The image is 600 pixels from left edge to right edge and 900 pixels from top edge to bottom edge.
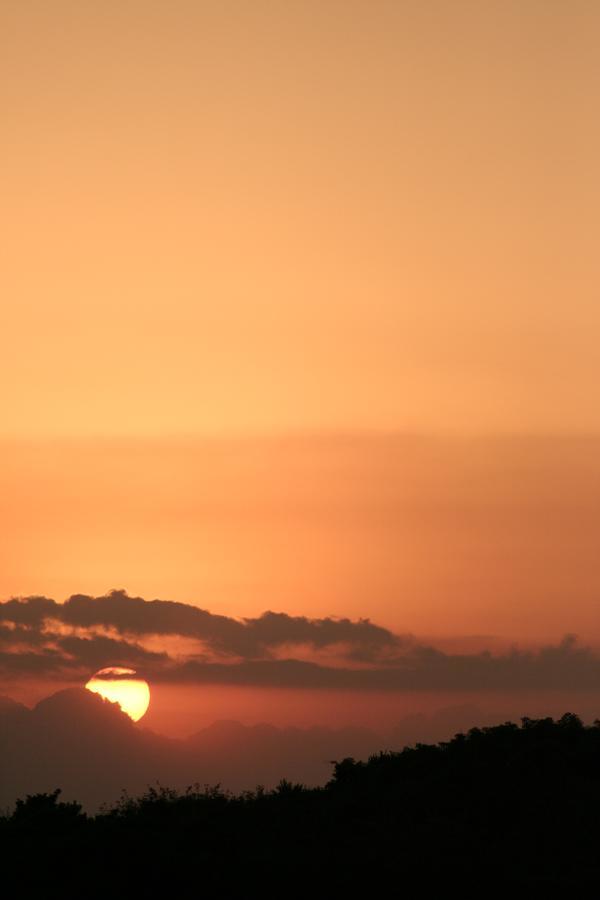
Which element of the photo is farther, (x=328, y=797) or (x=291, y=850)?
(x=328, y=797)

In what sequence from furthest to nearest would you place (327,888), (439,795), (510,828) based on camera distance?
(439,795) → (510,828) → (327,888)

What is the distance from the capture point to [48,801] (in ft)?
229

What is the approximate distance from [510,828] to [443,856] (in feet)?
25.3

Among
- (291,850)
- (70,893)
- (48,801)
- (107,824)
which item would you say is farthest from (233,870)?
(48,801)

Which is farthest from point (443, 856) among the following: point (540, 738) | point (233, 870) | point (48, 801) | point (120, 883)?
point (48, 801)

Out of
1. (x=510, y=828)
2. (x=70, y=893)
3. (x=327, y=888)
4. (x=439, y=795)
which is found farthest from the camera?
(x=439, y=795)

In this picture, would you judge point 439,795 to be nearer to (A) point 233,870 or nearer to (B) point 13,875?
(A) point 233,870

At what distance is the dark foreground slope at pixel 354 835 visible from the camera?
151ft

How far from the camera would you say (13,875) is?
49.9 metres

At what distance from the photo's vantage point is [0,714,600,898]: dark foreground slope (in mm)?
46125

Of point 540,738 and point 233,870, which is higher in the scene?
point 540,738

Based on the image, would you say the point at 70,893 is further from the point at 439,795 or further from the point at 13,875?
the point at 439,795

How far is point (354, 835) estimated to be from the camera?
51.9 meters

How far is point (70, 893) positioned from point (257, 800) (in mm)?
14920
